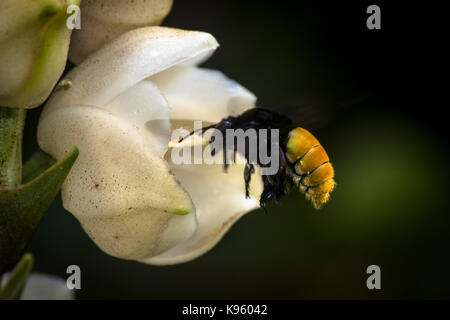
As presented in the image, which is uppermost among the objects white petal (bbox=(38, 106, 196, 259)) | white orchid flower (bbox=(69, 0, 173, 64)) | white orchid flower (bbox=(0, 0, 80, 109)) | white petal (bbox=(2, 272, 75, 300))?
white orchid flower (bbox=(69, 0, 173, 64))

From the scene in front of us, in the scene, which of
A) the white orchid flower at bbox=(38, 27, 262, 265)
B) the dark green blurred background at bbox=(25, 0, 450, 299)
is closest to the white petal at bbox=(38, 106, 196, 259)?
the white orchid flower at bbox=(38, 27, 262, 265)

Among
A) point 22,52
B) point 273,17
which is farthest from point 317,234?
point 22,52

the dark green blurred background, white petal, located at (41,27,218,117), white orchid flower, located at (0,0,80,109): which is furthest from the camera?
the dark green blurred background

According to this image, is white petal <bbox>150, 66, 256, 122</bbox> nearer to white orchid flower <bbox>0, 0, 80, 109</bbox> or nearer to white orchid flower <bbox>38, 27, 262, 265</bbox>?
white orchid flower <bbox>38, 27, 262, 265</bbox>

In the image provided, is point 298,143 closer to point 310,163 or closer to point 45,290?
point 310,163

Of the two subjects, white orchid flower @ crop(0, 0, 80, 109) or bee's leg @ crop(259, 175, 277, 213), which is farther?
bee's leg @ crop(259, 175, 277, 213)

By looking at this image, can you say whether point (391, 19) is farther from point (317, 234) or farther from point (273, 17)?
point (317, 234)

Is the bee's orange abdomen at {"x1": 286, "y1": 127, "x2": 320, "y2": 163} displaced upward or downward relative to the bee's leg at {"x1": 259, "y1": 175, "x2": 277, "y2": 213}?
upward
